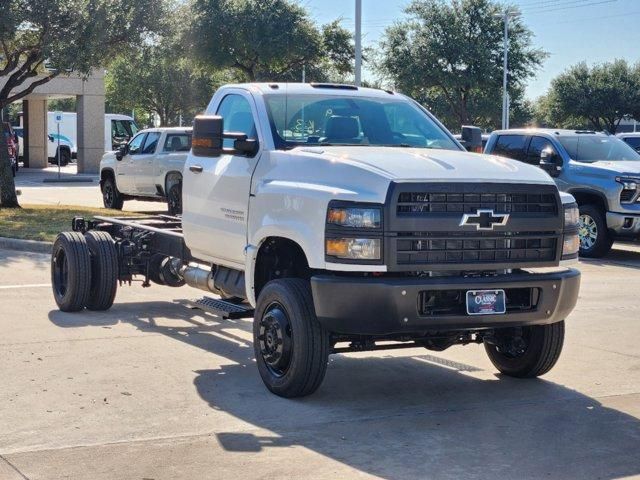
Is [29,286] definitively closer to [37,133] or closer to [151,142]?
[151,142]

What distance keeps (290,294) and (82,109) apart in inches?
1454

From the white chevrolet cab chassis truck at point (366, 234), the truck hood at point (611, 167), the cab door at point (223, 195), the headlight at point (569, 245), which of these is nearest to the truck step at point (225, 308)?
the white chevrolet cab chassis truck at point (366, 234)

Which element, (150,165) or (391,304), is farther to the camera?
(150,165)

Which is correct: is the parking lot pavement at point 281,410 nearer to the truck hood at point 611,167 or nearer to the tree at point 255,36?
the truck hood at point 611,167

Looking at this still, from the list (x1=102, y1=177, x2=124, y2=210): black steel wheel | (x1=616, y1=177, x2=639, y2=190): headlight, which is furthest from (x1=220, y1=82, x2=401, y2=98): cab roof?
(x1=102, y1=177, x2=124, y2=210): black steel wheel

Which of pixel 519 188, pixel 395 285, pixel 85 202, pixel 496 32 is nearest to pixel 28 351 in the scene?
pixel 395 285

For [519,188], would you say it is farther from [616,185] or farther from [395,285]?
[616,185]

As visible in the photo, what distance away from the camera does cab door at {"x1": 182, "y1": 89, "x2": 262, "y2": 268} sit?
8.16m

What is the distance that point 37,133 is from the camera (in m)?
48.1

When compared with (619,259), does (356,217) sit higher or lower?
higher

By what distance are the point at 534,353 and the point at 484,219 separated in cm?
145

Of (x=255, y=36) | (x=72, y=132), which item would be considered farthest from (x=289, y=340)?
(x=72, y=132)

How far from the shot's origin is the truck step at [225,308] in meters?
8.05

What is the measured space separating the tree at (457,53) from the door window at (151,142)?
26819 millimetres
